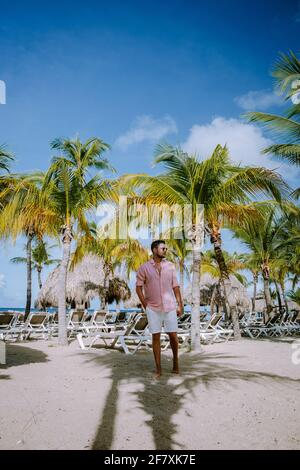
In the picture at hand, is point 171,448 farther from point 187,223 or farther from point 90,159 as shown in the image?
point 90,159

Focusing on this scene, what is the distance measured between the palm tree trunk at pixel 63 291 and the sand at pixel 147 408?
4.39 metres

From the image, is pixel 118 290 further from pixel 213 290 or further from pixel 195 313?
pixel 195 313

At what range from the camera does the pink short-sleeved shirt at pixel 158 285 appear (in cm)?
482

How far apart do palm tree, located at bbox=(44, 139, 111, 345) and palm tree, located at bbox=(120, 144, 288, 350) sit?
1.17 metres

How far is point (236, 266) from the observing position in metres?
30.7

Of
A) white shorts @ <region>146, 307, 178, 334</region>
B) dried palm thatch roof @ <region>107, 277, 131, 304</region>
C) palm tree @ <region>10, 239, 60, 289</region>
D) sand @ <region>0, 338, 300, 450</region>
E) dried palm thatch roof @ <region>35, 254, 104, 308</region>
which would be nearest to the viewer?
sand @ <region>0, 338, 300, 450</region>

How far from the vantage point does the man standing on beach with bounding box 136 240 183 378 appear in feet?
15.7

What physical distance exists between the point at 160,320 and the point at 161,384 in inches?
31.9

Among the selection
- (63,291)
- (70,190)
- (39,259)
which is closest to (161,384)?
(63,291)

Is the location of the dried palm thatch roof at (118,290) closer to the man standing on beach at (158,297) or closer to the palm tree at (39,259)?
the palm tree at (39,259)

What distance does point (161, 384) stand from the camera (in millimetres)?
4391

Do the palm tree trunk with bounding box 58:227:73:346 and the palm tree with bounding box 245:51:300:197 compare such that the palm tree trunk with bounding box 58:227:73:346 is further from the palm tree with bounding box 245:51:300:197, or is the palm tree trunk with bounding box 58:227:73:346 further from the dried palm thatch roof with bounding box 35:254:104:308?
the dried palm thatch roof with bounding box 35:254:104:308

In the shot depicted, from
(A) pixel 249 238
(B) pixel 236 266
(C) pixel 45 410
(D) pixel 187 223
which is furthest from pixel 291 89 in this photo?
(B) pixel 236 266

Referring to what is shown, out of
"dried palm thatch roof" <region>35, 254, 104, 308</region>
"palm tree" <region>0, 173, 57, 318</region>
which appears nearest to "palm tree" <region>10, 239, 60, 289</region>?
"dried palm thatch roof" <region>35, 254, 104, 308</region>
